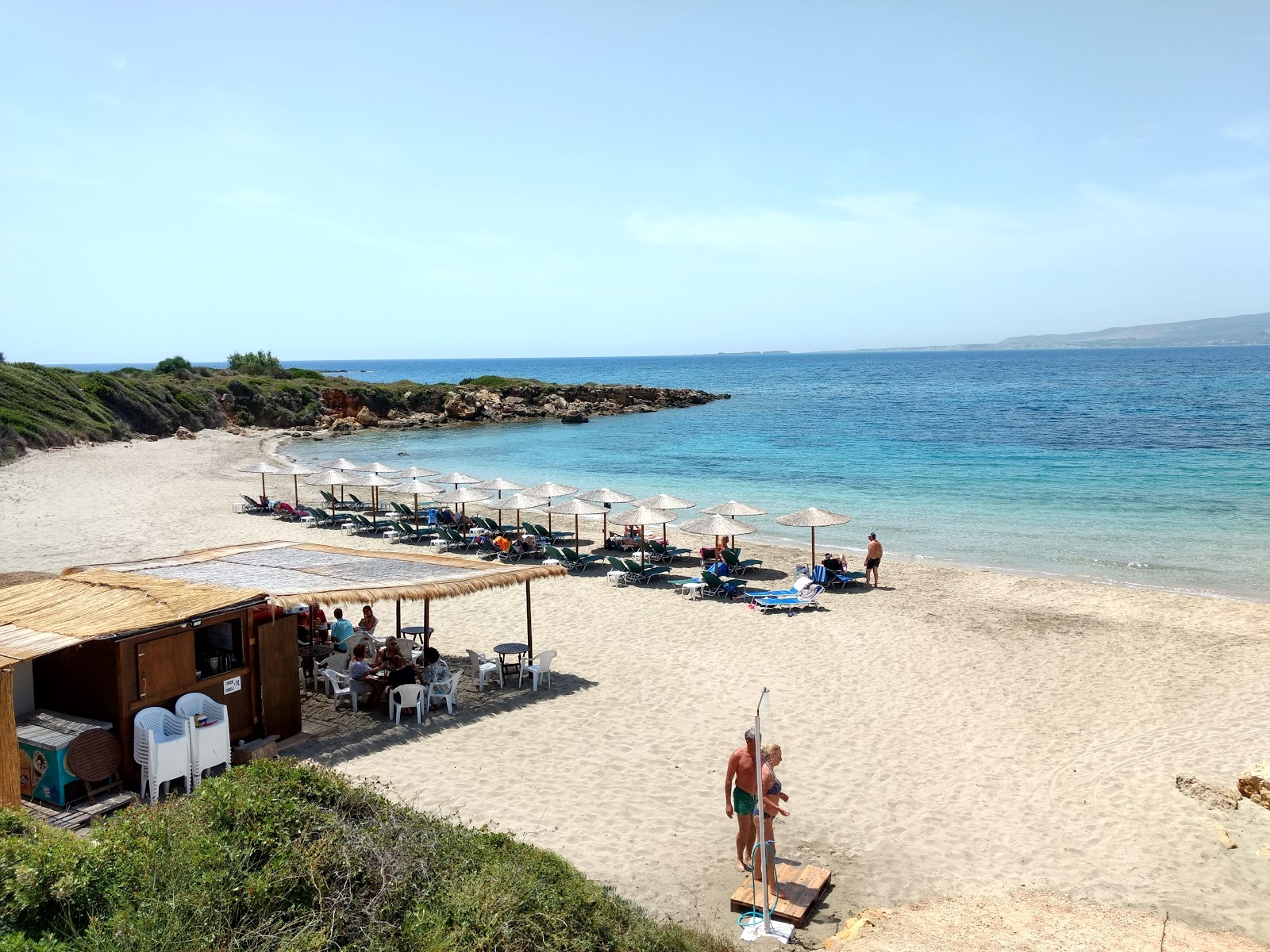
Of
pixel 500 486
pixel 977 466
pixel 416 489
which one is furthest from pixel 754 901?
pixel 977 466

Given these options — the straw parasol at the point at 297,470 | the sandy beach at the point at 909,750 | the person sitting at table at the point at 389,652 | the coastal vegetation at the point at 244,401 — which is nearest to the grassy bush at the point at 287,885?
the sandy beach at the point at 909,750

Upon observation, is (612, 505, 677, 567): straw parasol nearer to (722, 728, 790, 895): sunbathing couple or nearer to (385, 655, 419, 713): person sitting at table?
(385, 655, 419, 713): person sitting at table

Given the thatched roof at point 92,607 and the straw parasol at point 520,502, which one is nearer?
the thatched roof at point 92,607

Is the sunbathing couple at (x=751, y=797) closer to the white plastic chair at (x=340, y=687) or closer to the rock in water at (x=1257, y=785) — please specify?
the rock in water at (x=1257, y=785)

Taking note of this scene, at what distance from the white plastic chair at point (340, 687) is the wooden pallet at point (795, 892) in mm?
5620

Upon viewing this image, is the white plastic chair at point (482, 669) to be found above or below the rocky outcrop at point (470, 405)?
below

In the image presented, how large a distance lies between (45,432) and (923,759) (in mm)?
41967

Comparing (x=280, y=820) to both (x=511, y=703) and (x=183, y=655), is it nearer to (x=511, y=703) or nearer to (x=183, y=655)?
(x=183, y=655)

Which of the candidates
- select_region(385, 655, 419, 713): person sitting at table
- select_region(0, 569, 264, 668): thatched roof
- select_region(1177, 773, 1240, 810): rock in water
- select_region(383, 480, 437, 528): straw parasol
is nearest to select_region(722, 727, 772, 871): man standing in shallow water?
select_region(1177, 773, 1240, 810): rock in water

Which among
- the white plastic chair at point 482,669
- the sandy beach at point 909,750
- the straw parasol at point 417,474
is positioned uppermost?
the straw parasol at point 417,474

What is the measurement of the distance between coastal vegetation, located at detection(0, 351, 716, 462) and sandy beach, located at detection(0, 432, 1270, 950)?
107 ft

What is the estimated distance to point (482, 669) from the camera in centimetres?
1133

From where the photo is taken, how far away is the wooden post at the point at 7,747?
7.02 meters

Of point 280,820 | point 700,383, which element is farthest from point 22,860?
point 700,383
